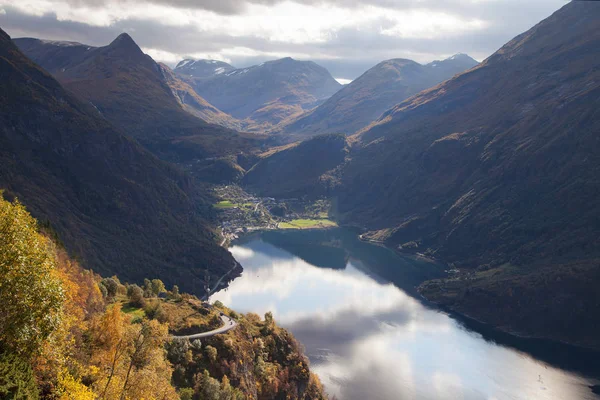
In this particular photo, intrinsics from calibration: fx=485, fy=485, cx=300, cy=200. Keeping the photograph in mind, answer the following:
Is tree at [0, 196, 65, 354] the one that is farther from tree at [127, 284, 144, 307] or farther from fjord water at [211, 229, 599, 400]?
fjord water at [211, 229, 599, 400]

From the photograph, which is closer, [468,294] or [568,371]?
[568,371]

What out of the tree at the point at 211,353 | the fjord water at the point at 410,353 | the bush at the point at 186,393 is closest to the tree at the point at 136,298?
the tree at the point at 211,353

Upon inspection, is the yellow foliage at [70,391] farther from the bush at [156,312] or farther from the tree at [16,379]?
the bush at [156,312]

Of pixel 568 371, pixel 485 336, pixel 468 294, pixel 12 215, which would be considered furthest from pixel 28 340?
pixel 468 294

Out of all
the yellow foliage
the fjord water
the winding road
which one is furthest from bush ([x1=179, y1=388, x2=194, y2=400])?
the fjord water

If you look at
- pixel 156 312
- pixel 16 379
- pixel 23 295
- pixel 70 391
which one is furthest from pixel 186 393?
pixel 23 295

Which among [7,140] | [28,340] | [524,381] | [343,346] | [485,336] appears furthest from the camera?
[7,140]

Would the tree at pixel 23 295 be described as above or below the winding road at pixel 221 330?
above

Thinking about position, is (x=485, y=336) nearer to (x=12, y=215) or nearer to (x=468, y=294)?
(x=468, y=294)
